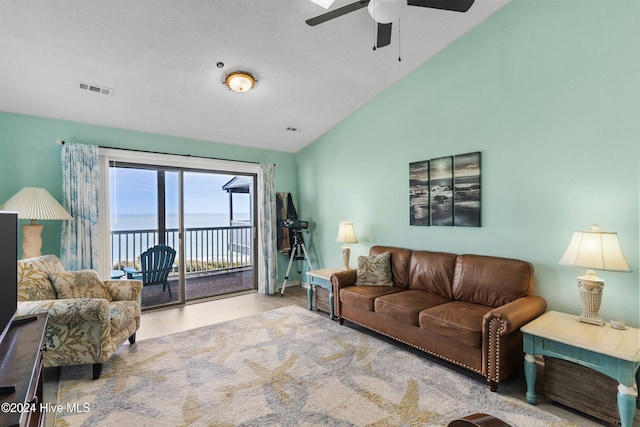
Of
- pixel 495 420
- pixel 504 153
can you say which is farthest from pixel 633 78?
pixel 495 420

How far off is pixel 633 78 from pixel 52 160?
560 cm

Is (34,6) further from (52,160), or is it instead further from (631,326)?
(631,326)

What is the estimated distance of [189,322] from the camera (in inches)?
147

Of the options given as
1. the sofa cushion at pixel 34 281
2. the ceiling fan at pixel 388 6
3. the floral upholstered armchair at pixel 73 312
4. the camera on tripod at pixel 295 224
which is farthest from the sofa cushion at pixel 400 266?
the sofa cushion at pixel 34 281

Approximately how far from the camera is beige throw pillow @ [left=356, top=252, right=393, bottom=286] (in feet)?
11.7

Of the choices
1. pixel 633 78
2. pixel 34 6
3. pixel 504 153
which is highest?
pixel 34 6

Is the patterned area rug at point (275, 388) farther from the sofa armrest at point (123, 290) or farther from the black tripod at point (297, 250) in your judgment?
the black tripod at point (297, 250)

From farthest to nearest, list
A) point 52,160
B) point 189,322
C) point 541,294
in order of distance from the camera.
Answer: point 189,322 → point 52,160 → point 541,294

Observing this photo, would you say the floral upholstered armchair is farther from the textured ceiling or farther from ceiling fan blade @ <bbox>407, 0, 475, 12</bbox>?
ceiling fan blade @ <bbox>407, 0, 475, 12</bbox>

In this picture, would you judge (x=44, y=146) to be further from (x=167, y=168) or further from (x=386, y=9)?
(x=386, y=9)

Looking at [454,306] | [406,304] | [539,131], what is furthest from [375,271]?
[539,131]

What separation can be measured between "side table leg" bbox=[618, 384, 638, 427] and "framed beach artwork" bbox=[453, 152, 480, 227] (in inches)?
64.7

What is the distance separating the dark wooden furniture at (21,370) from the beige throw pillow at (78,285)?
3.32 feet

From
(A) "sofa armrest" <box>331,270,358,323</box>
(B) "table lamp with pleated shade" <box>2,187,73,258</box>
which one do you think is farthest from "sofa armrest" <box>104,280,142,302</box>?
(A) "sofa armrest" <box>331,270,358,323</box>
